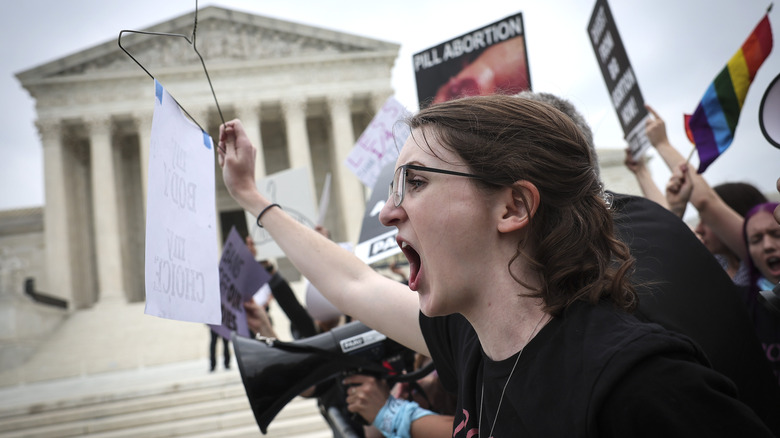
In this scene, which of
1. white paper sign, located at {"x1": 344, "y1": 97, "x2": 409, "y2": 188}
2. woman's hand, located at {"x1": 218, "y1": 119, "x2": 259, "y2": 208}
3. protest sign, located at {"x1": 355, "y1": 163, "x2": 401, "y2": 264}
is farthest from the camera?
white paper sign, located at {"x1": 344, "y1": 97, "x2": 409, "y2": 188}

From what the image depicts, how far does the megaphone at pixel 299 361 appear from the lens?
85.0 inches

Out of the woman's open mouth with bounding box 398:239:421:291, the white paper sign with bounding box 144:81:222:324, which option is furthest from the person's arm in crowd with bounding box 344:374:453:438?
the woman's open mouth with bounding box 398:239:421:291

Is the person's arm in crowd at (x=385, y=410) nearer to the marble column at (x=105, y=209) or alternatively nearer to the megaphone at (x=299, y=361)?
the megaphone at (x=299, y=361)

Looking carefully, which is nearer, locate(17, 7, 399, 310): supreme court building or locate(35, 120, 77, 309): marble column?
locate(35, 120, 77, 309): marble column

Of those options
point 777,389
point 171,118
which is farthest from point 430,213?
point 171,118

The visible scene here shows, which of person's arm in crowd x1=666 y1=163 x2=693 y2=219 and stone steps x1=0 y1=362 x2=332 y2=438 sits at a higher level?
person's arm in crowd x1=666 y1=163 x2=693 y2=219

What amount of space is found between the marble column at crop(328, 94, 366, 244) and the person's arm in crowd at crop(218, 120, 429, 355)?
28568 millimetres

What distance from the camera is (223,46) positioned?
32.2 metres

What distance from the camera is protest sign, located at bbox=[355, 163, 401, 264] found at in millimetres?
2971

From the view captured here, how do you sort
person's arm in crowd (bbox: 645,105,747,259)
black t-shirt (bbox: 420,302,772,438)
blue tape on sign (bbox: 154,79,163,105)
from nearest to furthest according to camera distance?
black t-shirt (bbox: 420,302,772,438)
blue tape on sign (bbox: 154,79,163,105)
person's arm in crowd (bbox: 645,105,747,259)

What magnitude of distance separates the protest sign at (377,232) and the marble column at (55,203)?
30.4m

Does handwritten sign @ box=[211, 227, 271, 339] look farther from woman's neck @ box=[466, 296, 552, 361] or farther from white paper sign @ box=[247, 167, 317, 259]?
white paper sign @ box=[247, 167, 317, 259]

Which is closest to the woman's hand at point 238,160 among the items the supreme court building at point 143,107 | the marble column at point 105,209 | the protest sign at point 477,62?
the protest sign at point 477,62

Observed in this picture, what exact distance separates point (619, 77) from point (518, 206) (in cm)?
353
